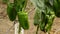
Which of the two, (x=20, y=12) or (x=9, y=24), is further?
(x=9, y=24)

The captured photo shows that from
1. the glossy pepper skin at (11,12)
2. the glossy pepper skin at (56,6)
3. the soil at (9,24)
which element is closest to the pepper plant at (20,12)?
the glossy pepper skin at (11,12)

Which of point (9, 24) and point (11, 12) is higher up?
point (11, 12)

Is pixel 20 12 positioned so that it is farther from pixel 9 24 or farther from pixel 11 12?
pixel 9 24

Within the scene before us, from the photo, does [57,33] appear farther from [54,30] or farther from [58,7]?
[58,7]

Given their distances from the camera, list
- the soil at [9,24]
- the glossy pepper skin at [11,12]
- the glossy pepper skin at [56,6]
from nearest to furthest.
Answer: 1. the glossy pepper skin at [56,6]
2. the glossy pepper skin at [11,12]
3. the soil at [9,24]

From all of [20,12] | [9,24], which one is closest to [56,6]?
[20,12]

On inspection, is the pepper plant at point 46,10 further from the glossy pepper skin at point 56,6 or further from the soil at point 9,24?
the soil at point 9,24

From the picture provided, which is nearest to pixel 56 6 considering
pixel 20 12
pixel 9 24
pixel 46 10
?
pixel 46 10

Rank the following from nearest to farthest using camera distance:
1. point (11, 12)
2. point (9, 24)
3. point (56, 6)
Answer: point (56, 6), point (11, 12), point (9, 24)

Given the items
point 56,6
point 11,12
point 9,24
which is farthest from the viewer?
point 9,24

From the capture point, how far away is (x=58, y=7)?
73cm

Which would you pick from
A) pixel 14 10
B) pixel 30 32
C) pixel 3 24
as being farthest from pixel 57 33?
pixel 14 10

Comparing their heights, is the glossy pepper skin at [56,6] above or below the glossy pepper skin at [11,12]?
above

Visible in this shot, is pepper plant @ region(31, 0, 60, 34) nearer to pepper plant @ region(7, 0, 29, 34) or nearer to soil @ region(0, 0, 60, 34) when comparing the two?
pepper plant @ region(7, 0, 29, 34)
